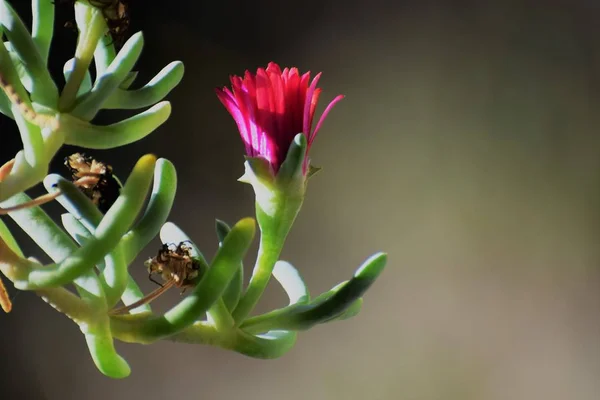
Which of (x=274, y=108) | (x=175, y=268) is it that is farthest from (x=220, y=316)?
(x=274, y=108)

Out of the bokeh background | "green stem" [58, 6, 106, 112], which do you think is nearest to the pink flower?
"green stem" [58, 6, 106, 112]

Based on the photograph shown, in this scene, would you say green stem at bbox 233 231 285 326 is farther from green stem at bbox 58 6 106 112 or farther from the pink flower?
green stem at bbox 58 6 106 112

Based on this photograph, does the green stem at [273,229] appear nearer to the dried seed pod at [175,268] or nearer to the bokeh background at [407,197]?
the dried seed pod at [175,268]

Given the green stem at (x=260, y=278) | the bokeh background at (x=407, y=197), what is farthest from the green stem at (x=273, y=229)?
the bokeh background at (x=407, y=197)

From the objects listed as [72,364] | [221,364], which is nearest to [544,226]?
[221,364]

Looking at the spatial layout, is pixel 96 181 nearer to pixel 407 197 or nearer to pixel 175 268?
pixel 175 268
